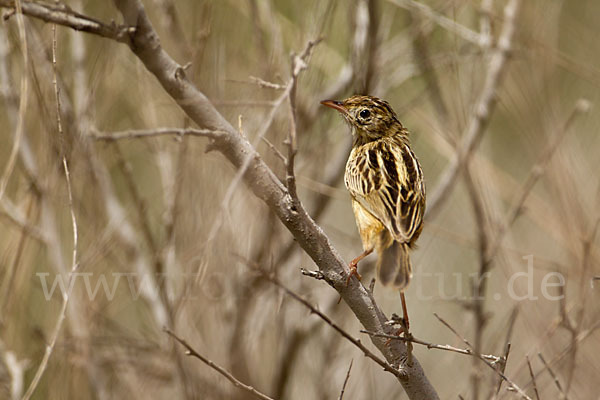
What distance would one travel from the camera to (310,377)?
6133mm

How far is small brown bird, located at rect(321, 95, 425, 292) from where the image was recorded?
3.74 metres

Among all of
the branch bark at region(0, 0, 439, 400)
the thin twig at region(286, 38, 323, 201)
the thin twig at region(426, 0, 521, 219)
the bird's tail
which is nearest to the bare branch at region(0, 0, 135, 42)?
the branch bark at region(0, 0, 439, 400)

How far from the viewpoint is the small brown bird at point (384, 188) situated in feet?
12.3

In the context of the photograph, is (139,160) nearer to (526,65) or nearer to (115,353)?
(115,353)

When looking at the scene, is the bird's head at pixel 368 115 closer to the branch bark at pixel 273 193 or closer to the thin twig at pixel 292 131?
the branch bark at pixel 273 193

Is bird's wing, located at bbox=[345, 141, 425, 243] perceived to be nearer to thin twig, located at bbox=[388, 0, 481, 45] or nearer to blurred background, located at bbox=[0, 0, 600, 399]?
blurred background, located at bbox=[0, 0, 600, 399]

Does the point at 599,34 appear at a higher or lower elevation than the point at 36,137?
higher

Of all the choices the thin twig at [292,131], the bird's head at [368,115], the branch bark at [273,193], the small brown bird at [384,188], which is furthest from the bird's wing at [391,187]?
the thin twig at [292,131]

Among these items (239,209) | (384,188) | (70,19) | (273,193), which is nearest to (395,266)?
(384,188)

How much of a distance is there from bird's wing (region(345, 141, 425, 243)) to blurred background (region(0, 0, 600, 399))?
0.43 meters

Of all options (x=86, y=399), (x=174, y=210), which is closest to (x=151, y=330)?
(x=86, y=399)

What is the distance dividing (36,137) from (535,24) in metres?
4.05

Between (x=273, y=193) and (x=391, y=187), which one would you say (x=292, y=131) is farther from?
(x=391, y=187)

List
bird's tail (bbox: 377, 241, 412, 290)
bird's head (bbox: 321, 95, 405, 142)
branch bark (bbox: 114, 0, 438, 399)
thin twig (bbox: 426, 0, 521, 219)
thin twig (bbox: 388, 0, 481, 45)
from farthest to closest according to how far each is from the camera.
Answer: thin twig (bbox: 426, 0, 521, 219) < thin twig (bbox: 388, 0, 481, 45) < bird's head (bbox: 321, 95, 405, 142) < bird's tail (bbox: 377, 241, 412, 290) < branch bark (bbox: 114, 0, 438, 399)
